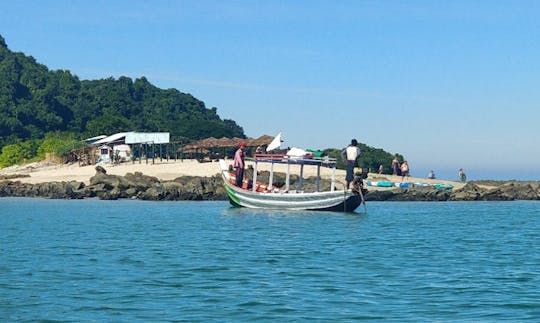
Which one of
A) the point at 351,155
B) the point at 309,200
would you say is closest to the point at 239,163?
the point at 309,200

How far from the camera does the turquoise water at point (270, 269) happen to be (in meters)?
17.7

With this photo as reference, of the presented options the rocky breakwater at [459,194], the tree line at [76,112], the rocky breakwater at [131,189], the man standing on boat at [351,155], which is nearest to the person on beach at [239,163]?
the man standing on boat at [351,155]

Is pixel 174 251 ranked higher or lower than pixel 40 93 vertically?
lower

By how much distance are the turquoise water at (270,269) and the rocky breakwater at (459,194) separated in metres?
21.2

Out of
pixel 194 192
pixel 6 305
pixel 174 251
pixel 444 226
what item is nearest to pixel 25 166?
pixel 194 192

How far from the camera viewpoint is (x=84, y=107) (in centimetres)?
14125

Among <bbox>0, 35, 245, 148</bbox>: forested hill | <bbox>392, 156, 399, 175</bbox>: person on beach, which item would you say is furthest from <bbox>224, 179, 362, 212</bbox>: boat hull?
<bbox>0, 35, 245, 148</bbox>: forested hill

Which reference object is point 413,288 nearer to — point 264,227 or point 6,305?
point 6,305

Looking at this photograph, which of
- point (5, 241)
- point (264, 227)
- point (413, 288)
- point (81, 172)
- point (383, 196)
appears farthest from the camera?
point (81, 172)

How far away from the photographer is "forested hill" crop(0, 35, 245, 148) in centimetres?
12350

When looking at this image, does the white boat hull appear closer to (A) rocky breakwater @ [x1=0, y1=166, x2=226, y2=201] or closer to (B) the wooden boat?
(B) the wooden boat

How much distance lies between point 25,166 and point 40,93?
1795 inches

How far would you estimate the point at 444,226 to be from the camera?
40.0m

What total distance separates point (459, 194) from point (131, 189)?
23.9 meters
